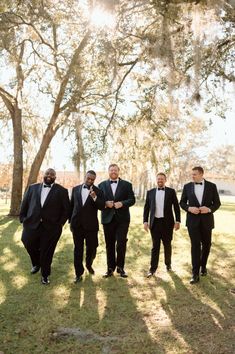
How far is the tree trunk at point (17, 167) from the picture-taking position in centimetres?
1786

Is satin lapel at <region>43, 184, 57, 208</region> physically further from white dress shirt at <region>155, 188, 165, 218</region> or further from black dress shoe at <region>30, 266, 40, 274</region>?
white dress shirt at <region>155, 188, 165, 218</region>

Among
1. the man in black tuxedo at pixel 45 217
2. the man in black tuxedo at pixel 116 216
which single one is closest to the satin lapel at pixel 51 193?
the man in black tuxedo at pixel 45 217

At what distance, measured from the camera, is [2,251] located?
9891 mm

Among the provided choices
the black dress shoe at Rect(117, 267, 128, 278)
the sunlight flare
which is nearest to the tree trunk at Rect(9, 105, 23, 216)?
the sunlight flare

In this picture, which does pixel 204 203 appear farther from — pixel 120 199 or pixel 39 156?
pixel 39 156

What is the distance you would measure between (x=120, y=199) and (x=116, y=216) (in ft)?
1.02

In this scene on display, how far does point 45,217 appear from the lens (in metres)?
7.03

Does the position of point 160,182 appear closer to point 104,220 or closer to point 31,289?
point 104,220

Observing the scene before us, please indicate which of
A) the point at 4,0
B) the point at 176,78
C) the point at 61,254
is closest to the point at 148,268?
the point at 61,254

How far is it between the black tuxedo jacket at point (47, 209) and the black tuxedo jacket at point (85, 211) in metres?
0.13

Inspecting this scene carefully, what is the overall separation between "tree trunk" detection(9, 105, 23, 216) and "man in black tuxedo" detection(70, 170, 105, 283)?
11.0 metres

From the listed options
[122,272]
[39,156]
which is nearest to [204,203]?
[122,272]

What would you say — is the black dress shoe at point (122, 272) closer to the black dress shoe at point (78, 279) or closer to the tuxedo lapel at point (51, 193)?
the black dress shoe at point (78, 279)

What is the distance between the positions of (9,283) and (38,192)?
150cm
